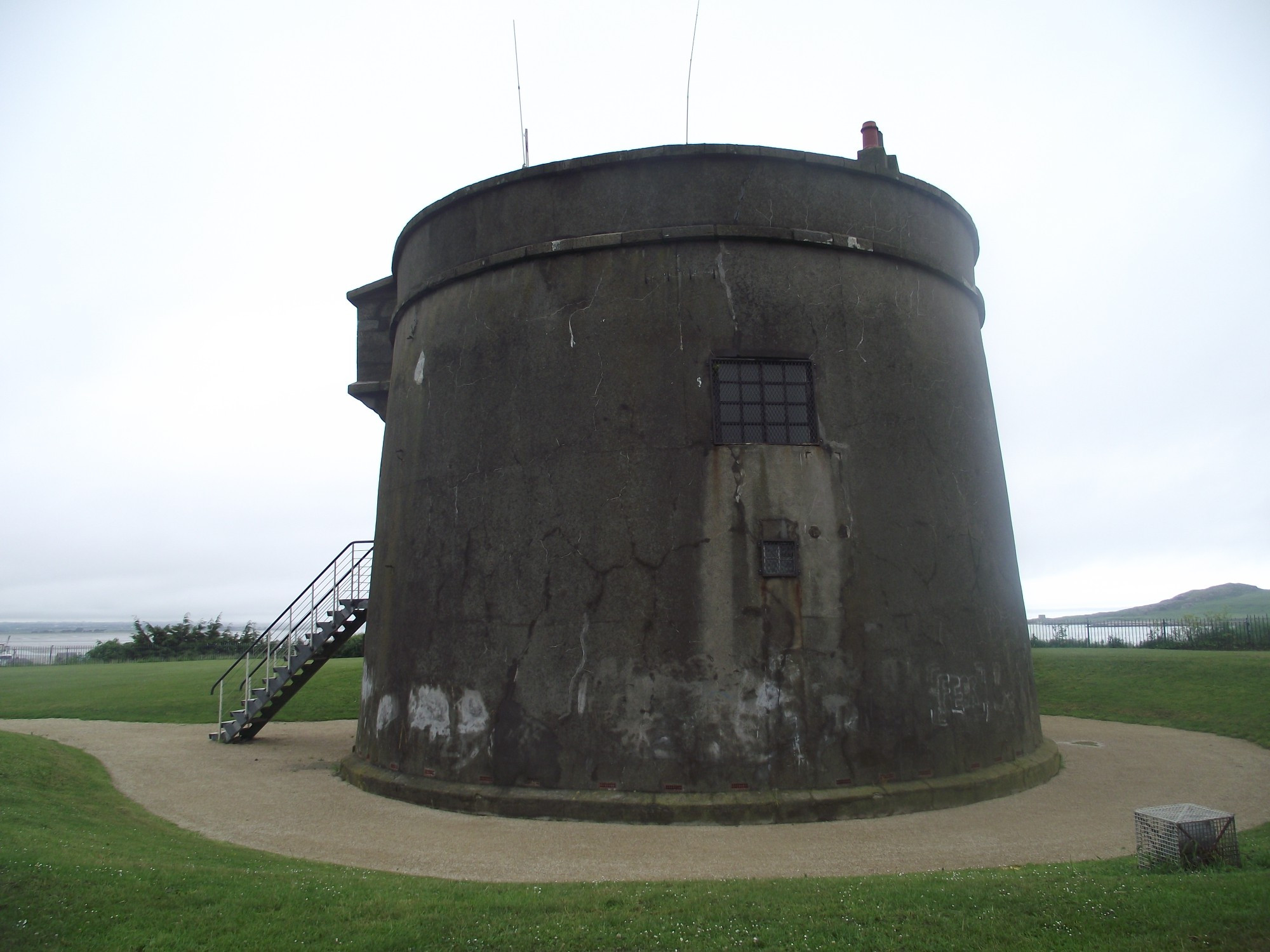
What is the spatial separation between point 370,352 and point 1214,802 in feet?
43.2

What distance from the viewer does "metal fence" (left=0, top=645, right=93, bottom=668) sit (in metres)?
45.8

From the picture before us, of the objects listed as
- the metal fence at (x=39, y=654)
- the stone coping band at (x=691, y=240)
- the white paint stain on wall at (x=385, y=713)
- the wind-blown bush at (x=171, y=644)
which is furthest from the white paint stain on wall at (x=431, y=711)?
the metal fence at (x=39, y=654)

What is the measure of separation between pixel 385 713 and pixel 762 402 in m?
6.07

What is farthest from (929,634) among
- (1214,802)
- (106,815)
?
(106,815)

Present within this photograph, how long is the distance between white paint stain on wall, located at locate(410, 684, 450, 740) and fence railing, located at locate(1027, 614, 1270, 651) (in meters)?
17.3

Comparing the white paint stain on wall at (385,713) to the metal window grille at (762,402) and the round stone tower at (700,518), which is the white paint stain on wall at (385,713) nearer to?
the round stone tower at (700,518)

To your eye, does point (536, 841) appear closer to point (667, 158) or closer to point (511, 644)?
point (511, 644)

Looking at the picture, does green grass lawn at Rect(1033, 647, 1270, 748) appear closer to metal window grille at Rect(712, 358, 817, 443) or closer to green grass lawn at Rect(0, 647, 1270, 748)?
green grass lawn at Rect(0, 647, 1270, 748)

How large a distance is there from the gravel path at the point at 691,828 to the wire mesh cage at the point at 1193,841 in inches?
46.5

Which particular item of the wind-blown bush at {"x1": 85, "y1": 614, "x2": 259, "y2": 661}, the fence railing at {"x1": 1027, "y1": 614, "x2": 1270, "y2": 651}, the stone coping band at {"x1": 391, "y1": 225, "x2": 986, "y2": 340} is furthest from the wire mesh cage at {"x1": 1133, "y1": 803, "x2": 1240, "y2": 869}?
the wind-blown bush at {"x1": 85, "y1": 614, "x2": 259, "y2": 661}

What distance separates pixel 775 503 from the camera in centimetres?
942

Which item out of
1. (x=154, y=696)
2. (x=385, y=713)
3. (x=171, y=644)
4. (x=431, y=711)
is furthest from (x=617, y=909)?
(x=171, y=644)

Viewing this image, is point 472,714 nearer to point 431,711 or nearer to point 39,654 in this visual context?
point 431,711

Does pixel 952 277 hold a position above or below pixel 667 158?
below
